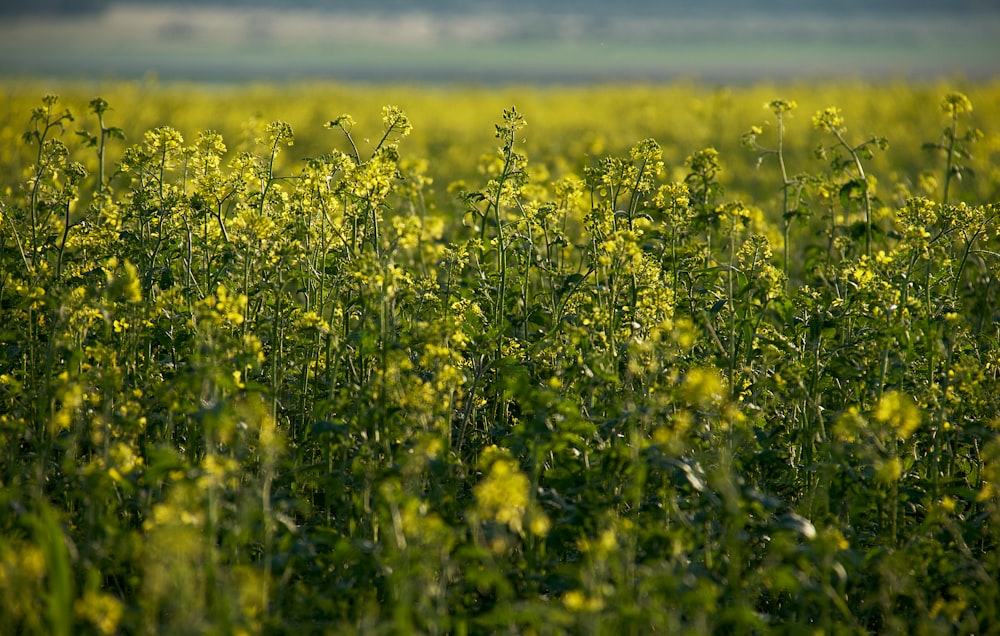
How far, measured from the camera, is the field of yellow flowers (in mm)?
2611

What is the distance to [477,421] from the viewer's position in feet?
12.9

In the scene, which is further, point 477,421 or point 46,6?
point 46,6

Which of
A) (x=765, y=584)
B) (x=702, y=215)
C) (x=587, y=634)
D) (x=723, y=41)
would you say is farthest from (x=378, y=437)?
(x=723, y=41)

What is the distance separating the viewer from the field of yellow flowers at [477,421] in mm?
2611

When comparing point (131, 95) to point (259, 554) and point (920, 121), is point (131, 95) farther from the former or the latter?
point (259, 554)

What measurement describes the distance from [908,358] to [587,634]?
1.98 m

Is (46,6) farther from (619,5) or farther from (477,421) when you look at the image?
(477,421)

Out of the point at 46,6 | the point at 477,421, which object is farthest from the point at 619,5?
the point at 477,421

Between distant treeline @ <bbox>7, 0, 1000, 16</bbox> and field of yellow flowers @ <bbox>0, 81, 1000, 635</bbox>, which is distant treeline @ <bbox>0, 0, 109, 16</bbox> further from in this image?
field of yellow flowers @ <bbox>0, 81, 1000, 635</bbox>

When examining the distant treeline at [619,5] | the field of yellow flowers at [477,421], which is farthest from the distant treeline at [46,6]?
the field of yellow flowers at [477,421]

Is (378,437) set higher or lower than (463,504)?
higher

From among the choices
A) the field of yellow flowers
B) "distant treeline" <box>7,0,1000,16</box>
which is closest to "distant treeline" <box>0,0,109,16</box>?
"distant treeline" <box>7,0,1000,16</box>

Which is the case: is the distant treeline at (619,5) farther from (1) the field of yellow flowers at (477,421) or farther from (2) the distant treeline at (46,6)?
(1) the field of yellow flowers at (477,421)

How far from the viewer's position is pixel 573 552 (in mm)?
3324
